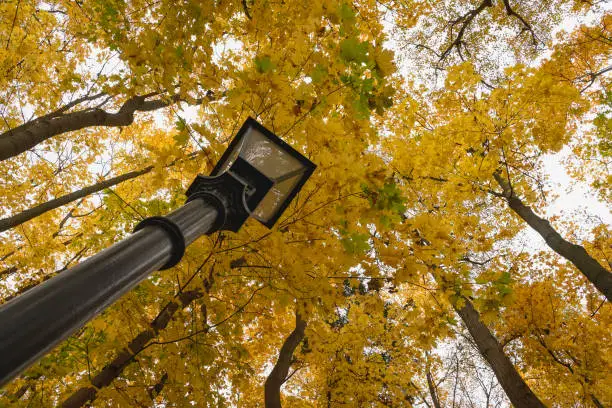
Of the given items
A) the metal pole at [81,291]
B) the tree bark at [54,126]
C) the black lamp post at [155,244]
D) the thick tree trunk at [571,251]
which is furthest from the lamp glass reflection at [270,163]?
the thick tree trunk at [571,251]

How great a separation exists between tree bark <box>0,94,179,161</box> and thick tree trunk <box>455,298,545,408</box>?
5127 mm

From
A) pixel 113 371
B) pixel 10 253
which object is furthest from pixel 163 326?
pixel 10 253

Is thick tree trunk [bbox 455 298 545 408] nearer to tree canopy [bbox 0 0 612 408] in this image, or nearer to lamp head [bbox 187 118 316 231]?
tree canopy [bbox 0 0 612 408]

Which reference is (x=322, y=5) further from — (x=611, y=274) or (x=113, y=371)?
(x=611, y=274)

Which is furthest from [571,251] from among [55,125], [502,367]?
[55,125]

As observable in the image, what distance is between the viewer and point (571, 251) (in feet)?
17.3

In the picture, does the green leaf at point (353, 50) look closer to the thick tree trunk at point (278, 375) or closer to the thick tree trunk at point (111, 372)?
the thick tree trunk at point (111, 372)

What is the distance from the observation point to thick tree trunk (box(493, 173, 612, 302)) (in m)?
4.62

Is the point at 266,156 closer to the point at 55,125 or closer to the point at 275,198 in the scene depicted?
the point at 275,198

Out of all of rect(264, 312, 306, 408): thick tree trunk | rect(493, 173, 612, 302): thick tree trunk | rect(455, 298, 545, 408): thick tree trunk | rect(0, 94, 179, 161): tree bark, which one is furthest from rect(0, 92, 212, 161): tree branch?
rect(493, 173, 612, 302): thick tree trunk

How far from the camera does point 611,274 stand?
4.65 m

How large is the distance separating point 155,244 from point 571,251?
6.28 metres

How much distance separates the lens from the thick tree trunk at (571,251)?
15.2ft

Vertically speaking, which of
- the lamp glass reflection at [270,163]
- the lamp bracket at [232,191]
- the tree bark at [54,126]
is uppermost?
the tree bark at [54,126]
